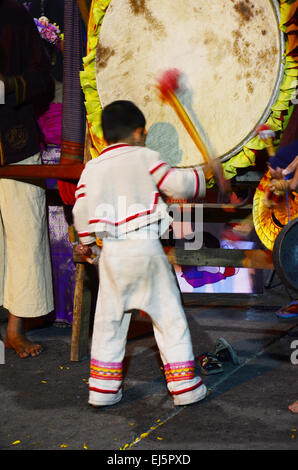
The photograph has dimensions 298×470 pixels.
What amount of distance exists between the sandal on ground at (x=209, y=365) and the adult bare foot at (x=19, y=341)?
920mm

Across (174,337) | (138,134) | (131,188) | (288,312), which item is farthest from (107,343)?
(288,312)

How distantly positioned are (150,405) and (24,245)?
1.32 m

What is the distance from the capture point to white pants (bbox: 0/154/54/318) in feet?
11.2

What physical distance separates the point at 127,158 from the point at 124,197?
0.50ft

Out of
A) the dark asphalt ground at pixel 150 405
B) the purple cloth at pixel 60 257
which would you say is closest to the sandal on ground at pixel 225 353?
the dark asphalt ground at pixel 150 405

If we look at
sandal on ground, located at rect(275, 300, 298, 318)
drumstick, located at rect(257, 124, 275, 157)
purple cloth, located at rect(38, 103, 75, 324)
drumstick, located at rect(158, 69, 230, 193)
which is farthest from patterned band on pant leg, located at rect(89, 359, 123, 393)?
sandal on ground, located at rect(275, 300, 298, 318)

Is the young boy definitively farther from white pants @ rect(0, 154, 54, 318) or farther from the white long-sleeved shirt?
white pants @ rect(0, 154, 54, 318)

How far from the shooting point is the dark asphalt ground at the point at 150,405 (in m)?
2.15

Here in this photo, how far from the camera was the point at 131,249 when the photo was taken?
8.11 feet

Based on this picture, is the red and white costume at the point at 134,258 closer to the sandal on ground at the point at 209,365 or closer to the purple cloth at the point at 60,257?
the sandal on ground at the point at 209,365

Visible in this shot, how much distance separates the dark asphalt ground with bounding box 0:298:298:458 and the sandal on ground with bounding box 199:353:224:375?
34mm

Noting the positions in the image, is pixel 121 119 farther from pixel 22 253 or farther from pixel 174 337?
pixel 22 253

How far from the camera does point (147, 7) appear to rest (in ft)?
9.68

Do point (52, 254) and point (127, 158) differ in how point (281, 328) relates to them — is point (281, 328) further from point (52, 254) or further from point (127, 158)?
point (127, 158)
